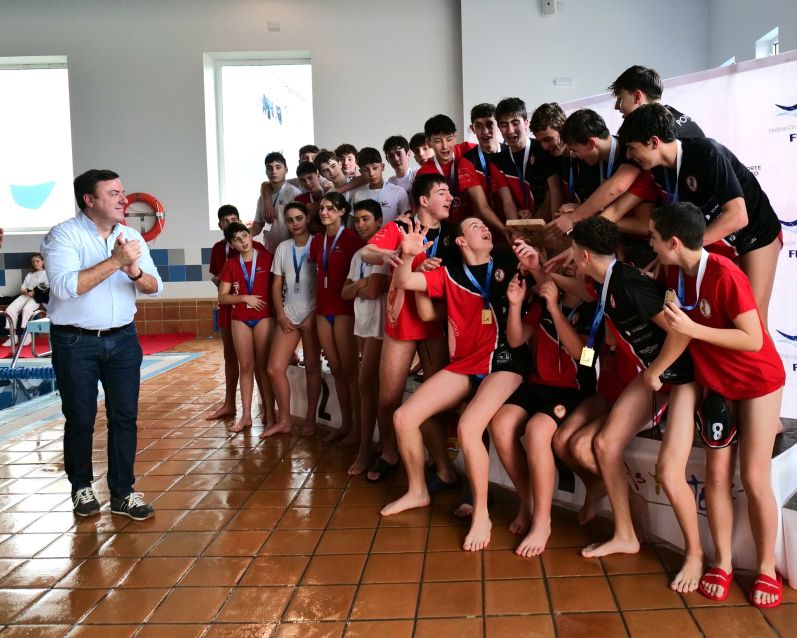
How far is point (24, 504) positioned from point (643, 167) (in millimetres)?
3531

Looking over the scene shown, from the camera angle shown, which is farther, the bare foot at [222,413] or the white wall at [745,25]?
the white wall at [745,25]

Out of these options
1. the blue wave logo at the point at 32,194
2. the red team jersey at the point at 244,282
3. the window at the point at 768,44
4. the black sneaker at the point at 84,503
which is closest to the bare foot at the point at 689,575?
the black sneaker at the point at 84,503

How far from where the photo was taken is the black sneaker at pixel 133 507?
3451 mm

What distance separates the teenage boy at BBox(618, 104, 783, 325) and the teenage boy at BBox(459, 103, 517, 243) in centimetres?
105

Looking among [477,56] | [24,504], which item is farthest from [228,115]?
[24,504]

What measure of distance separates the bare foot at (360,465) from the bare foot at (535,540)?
132 cm

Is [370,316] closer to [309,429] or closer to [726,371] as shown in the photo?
[309,429]

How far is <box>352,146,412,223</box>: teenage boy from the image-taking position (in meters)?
4.68

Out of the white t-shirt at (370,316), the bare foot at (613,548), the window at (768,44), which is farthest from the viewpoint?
the window at (768,44)

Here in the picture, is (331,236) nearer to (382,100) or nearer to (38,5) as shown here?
(382,100)

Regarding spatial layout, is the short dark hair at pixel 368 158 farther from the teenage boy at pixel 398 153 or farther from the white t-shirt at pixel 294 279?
the white t-shirt at pixel 294 279

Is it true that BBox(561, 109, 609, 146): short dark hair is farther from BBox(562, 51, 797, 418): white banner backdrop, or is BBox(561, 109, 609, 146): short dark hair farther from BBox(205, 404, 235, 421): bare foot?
BBox(205, 404, 235, 421): bare foot

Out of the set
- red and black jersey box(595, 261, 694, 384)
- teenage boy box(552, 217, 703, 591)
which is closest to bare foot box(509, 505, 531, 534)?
teenage boy box(552, 217, 703, 591)

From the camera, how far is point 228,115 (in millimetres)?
11039
